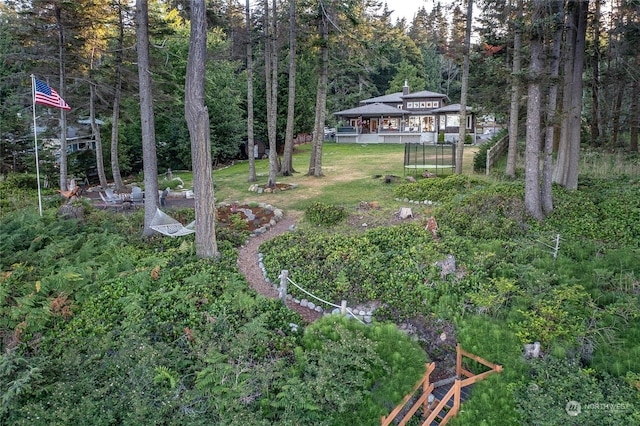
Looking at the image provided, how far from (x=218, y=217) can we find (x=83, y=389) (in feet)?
23.8

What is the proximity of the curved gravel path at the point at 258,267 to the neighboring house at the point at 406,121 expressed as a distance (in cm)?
2739

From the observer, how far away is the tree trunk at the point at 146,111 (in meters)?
9.03

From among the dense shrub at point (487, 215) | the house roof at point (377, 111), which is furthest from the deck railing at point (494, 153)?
the house roof at point (377, 111)

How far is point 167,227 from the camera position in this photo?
357 inches

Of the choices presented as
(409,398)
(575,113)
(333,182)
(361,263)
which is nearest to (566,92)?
(575,113)

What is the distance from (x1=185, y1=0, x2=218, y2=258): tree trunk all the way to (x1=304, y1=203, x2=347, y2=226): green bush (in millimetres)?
3237

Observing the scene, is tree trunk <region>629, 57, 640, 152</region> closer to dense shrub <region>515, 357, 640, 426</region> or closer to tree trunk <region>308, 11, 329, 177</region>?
tree trunk <region>308, 11, 329, 177</region>

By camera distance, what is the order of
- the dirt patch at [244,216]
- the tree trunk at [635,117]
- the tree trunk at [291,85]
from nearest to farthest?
the dirt patch at [244,216], the tree trunk at [291,85], the tree trunk at [635,117]

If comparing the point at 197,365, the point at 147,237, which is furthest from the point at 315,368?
the point at 147,237

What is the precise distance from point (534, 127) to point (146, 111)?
8.90 metres

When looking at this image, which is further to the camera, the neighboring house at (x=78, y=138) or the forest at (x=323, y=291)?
the neighboring house at (x=78, y=138)

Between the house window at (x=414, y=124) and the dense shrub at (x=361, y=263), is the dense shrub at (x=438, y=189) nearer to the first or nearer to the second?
the dense shrub at (x=361, y=263)

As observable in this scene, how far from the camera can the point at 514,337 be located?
554cm

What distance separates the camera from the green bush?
1093 cm
